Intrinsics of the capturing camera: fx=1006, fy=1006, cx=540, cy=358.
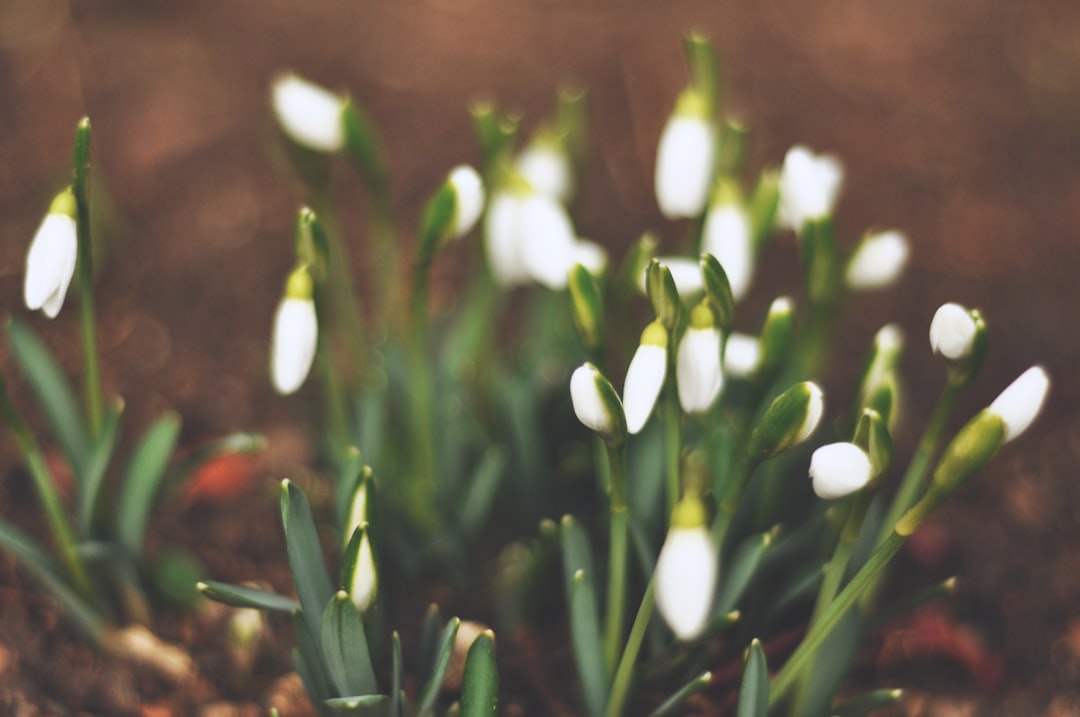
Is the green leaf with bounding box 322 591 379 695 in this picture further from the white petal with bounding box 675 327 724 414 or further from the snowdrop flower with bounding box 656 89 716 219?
the snowdrop flower with bounding box 656 89 716 219

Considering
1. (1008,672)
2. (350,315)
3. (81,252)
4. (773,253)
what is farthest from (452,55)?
(1008,672)

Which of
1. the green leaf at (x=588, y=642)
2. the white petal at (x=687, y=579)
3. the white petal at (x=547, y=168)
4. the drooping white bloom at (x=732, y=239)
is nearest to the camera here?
the white petal at (x=687, y=579)

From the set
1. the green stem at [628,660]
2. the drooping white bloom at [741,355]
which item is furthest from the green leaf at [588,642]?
the drooping white bloom at [741,355]

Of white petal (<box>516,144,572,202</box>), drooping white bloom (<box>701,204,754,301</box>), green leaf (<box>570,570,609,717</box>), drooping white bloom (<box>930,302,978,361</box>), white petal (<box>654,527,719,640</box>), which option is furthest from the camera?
white petal (<box>516,144,572,202</box>)

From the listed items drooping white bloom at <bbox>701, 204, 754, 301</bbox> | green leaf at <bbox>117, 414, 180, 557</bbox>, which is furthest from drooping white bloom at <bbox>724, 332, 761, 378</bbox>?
green leaf at <bbox>117, 414, 180, 557</bbox>

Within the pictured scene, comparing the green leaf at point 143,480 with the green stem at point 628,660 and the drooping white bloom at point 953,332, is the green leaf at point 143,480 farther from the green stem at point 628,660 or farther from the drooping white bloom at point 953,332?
the drooping white bloom at point 953,332

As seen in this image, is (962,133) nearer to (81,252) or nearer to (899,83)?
(899,83)

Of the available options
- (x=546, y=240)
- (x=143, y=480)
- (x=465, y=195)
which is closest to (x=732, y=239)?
(x=546, y=240)
